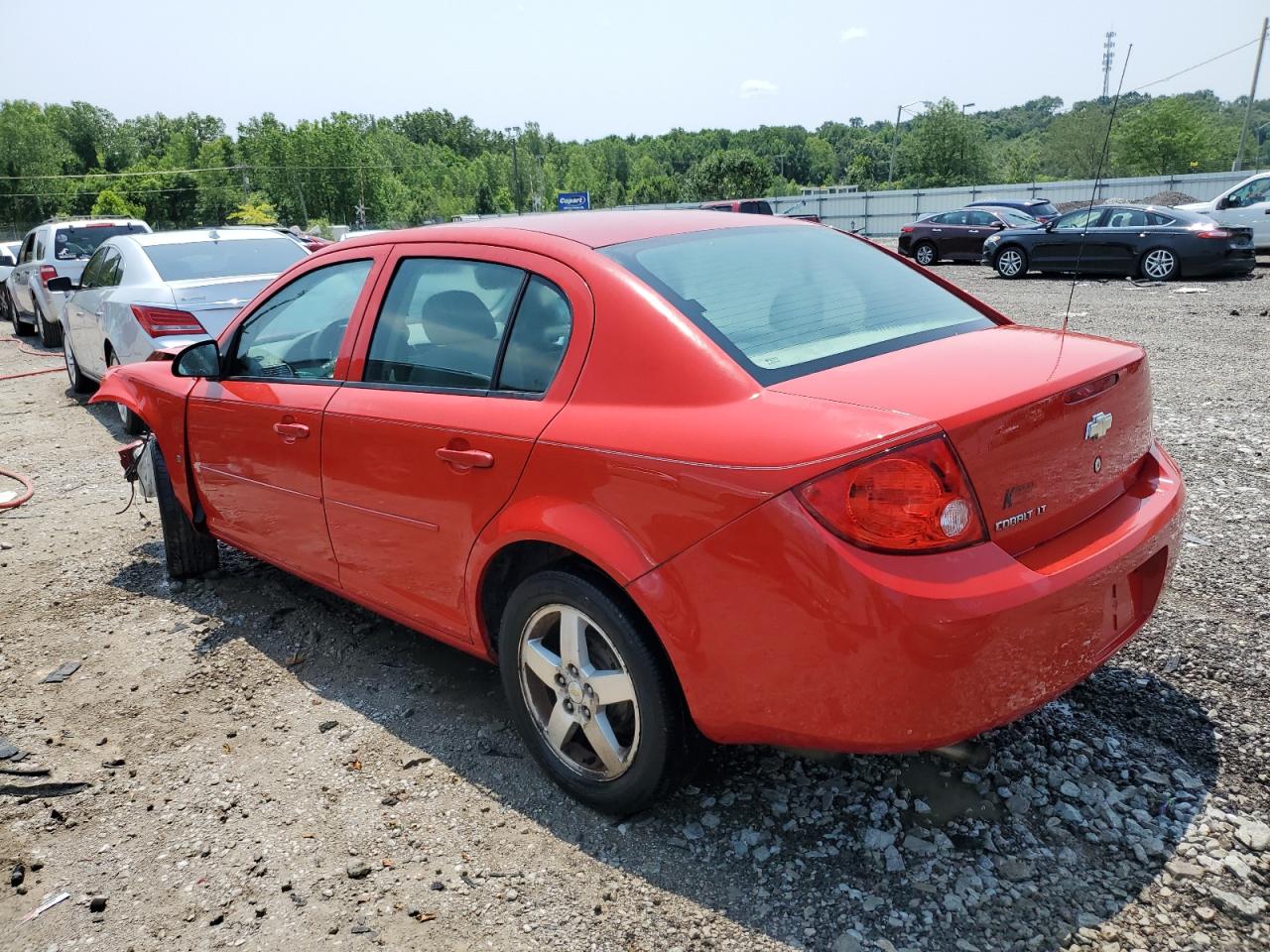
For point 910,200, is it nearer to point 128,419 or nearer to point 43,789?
point 128,419

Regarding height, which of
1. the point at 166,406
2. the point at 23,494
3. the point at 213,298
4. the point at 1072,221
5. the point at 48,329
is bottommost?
the point at 23,494

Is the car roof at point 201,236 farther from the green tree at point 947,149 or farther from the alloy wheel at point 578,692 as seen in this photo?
the green tree at point 947,149

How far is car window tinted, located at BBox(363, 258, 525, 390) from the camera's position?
2988 mm

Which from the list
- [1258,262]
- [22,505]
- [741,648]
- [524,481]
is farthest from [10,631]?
[1258,262]

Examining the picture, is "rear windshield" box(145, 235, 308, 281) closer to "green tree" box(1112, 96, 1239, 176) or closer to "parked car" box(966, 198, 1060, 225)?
"parked car" box(966, 198, 1060, 225)

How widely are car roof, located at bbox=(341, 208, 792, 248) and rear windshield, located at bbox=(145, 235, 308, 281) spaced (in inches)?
206

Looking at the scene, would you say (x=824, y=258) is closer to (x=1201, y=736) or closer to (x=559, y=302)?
(x=559, y=302)

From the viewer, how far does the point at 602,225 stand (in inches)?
126

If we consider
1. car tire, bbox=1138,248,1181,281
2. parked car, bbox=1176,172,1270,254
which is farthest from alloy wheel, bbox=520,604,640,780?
parked car, bbox=1176,172,1270,254

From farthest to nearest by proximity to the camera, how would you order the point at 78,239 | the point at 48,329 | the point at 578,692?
the point at 48,329 → the point at 78,239 → the point at 578,692

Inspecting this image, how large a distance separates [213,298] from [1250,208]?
61.9ft

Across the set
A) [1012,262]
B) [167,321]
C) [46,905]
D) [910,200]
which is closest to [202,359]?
[46,905]

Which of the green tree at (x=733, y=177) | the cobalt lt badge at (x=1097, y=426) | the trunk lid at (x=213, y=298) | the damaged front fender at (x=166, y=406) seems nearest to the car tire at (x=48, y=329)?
the trunk lid at (x=213, y=298)

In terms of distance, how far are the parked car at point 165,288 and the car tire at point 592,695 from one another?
5.40 metres
